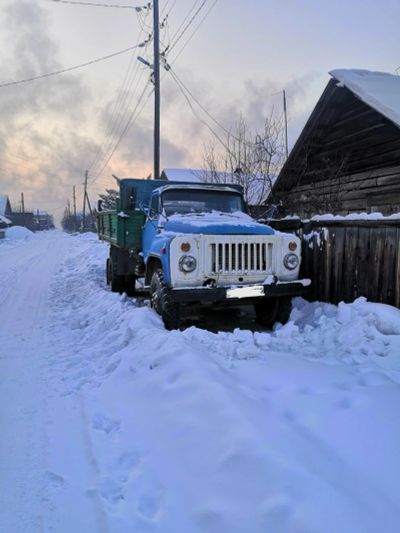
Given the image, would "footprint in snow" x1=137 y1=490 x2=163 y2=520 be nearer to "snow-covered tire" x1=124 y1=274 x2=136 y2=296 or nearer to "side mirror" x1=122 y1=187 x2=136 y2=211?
"side mirror" x1=122 y1=187 x2=136 y2=211

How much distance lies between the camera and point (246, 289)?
222 inches

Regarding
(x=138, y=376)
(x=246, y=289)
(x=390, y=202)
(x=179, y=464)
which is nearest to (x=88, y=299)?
(x=246, y=289)

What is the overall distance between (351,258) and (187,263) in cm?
269

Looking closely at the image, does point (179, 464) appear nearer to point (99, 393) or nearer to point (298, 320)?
point (99, 393)

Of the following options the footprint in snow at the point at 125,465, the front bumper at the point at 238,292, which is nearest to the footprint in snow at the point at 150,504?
the footprint in snow at the point at 125,465

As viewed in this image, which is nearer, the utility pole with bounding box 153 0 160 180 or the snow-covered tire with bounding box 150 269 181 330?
the snow-covered tire with bounding box 150 269 181 330

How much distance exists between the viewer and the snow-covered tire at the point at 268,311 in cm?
653

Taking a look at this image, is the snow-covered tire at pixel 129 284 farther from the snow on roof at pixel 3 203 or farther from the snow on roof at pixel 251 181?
the snow on roof at pixel 3 203

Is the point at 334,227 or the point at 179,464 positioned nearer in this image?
the point at 179,464

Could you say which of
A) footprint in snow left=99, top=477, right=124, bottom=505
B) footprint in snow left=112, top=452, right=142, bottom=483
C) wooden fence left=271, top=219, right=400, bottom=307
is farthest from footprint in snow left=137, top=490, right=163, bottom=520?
wooden fence left=271, top=219, right=400, bottom=307

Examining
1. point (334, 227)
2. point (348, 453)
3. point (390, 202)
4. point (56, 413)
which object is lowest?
point (56, 413)

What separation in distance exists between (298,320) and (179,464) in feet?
14.1

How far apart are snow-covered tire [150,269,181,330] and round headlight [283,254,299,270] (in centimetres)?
186

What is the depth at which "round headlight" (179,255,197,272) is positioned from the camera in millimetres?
5500
